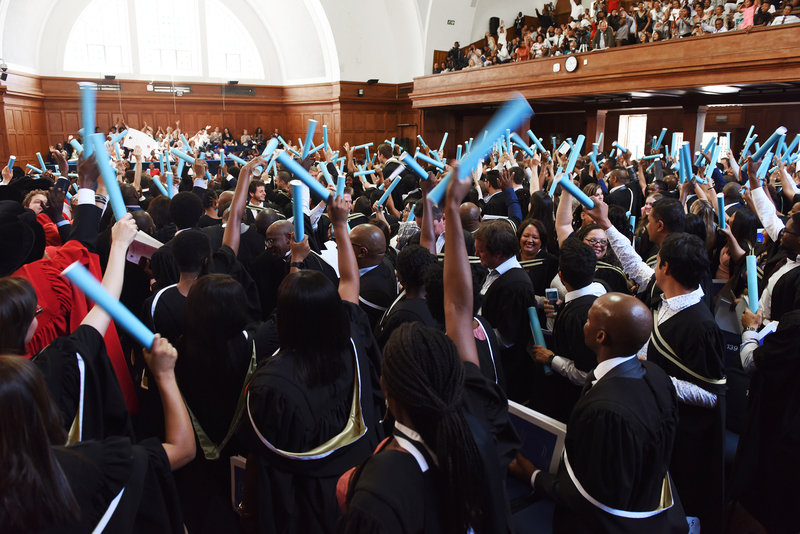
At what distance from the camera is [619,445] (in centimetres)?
167

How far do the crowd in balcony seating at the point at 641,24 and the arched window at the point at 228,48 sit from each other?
10.0m

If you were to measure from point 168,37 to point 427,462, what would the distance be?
2494 centimetres

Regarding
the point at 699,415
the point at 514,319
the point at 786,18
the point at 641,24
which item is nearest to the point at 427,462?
the point at 699,415

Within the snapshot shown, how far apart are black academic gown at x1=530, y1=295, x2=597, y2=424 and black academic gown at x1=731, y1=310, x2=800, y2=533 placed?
0.76 metres

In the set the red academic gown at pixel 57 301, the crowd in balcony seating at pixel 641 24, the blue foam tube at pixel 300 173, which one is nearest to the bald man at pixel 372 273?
the blue foam tube at pixel 300 173

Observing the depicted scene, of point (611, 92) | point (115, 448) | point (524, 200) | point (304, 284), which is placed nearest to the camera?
point (115, 448)

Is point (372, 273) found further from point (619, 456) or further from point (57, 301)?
point (619, 456)

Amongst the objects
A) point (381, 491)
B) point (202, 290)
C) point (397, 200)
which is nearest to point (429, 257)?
point (202, 290)

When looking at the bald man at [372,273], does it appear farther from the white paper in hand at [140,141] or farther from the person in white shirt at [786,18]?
the white paper in hand at [140,141]

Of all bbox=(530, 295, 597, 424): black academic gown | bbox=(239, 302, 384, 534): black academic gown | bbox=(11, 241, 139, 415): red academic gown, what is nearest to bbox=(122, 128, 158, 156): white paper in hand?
bbox=(11, 241, 139, 415): red academic gown

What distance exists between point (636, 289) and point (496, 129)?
267cm

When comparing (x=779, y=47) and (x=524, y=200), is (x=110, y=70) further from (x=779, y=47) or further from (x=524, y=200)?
(x=779, y=47)

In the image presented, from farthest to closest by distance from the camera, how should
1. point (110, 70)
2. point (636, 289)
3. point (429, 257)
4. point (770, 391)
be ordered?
point (110, 70) < point (636, 289) < point (429, 257) < point (770, 391)

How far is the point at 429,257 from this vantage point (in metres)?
2.64
